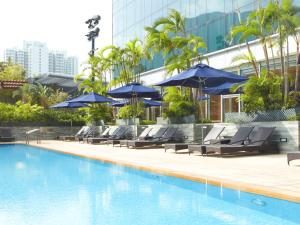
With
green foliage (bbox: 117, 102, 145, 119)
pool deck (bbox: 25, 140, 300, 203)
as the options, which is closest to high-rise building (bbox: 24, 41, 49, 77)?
green foliage (bbox: 117, 102, 145, 119)

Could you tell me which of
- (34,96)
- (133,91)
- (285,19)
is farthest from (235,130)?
(34,96)

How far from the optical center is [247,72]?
20.6m

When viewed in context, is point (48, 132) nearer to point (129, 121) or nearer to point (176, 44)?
point (129, 121)

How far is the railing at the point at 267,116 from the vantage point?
1255 cm

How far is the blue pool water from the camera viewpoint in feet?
17.5

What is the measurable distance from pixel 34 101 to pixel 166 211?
Result: 1394 inches

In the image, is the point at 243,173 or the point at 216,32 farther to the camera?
the point at 216,32

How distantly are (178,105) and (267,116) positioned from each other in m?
5.04

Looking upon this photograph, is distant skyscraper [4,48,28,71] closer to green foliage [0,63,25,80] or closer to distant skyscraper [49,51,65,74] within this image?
distant skyscraper [49,51,65,74]

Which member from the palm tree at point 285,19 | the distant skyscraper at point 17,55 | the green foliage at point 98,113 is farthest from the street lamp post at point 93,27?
the distant skyscraper at point 17,55

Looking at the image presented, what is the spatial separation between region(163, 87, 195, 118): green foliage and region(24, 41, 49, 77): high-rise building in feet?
321

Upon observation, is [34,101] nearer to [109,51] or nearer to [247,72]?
[109,51]

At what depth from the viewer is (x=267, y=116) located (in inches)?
519

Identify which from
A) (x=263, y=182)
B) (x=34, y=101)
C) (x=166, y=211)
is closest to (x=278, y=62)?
(x=263, y=182)
